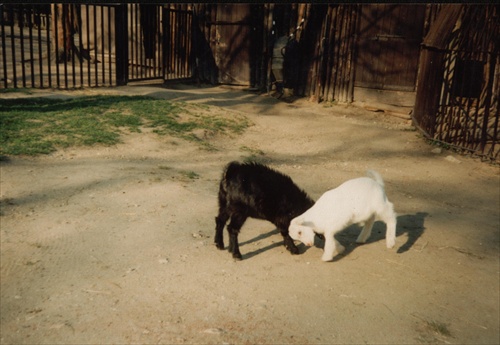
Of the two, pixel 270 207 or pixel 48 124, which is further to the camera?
pixel 48 124

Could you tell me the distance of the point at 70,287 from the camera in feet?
14.0

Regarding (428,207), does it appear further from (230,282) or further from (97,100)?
(97,100)

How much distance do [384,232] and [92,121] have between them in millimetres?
5872

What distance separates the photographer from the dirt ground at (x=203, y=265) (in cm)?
383

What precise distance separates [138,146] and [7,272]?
14.2ft

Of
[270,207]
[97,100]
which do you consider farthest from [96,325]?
[97,100]

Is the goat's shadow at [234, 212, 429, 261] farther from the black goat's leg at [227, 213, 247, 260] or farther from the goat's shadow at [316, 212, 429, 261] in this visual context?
the black goat's leg at [227, 213, 247, 260]

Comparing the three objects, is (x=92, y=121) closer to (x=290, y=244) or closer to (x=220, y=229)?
(x=220, y=229)

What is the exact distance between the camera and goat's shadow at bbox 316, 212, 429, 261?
5.37 metres

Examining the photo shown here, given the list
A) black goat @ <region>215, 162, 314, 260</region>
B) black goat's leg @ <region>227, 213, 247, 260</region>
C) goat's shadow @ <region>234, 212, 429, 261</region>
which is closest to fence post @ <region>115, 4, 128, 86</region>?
goat's shadow @ <region>234, 212, 429, 261</region>

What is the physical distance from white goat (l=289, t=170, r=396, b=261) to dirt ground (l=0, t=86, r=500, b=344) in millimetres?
265

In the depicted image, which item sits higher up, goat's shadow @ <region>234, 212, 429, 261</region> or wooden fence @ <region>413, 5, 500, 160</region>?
wooden fence @ <region>413, 5, 500, 160</region>

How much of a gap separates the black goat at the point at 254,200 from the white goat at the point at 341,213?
20 cm

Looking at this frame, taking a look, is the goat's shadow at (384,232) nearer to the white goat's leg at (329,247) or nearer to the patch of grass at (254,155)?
the white goat's leg at (329,247)
